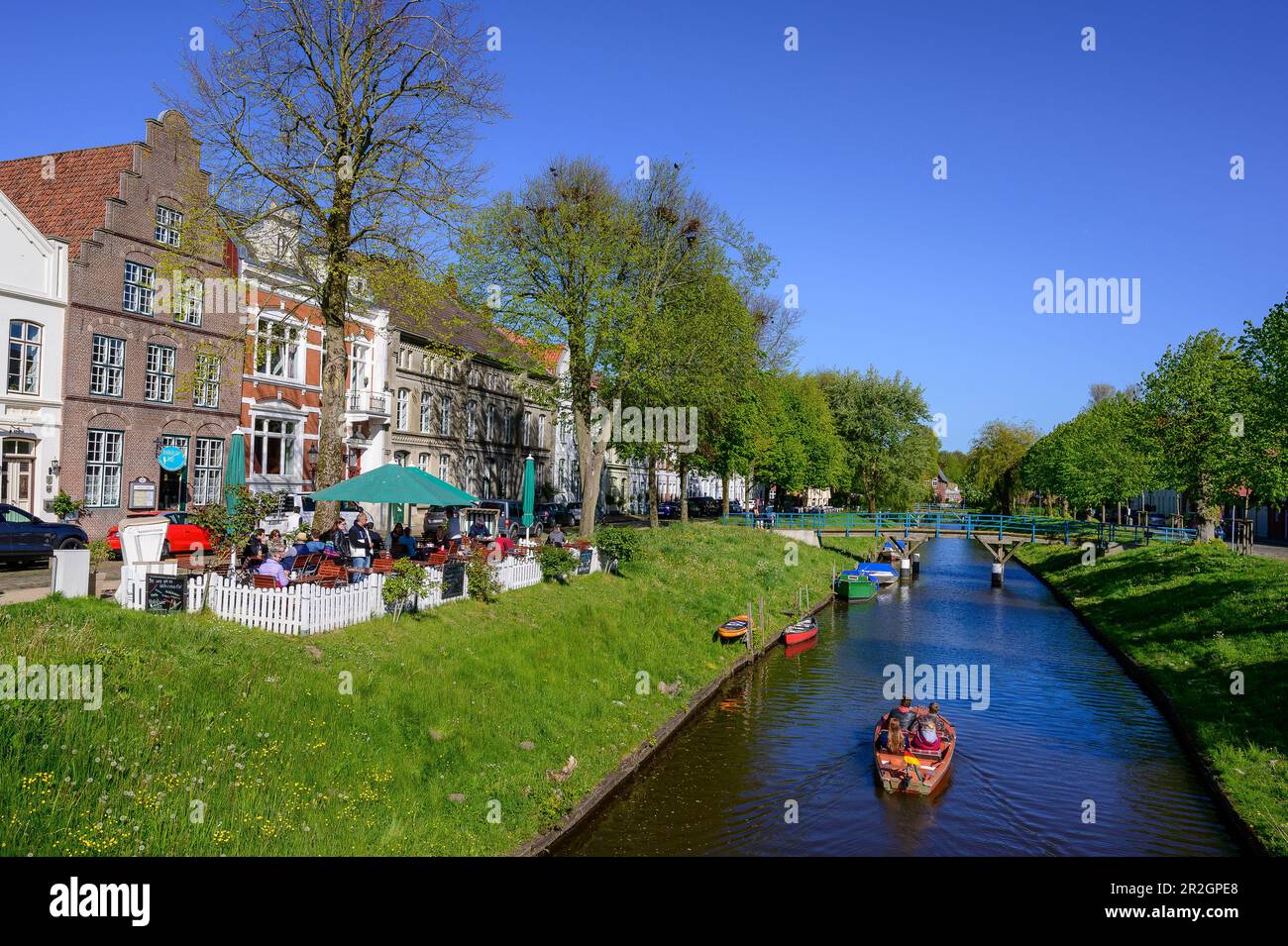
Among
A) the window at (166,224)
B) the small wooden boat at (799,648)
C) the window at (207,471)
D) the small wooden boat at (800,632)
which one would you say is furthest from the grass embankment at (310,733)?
the window at (166,224)

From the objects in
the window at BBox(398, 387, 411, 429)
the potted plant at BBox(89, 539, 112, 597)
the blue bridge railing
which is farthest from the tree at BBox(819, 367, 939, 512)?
the potted plant at BBox(89, 539, 112, 597)

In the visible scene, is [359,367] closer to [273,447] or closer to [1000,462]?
[273,447]

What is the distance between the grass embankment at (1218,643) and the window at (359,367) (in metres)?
35.1

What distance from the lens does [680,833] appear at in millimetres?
15000

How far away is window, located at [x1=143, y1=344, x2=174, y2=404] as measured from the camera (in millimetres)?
31578

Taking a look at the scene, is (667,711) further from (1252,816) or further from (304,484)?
(304,484)

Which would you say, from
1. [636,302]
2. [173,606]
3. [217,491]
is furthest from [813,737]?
[217,491]

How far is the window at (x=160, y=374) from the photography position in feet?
104

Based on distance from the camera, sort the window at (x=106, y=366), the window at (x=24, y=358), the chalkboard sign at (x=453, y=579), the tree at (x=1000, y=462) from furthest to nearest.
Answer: the tree at (x=1000, y=462) < the window at (x=106, y=366) < the window at (x=24, y=358) < the chalkboard sign at (x=453, y=579)

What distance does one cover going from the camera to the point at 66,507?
27.7 m

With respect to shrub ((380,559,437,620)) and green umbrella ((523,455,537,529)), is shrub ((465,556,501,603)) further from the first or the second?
green umbrella ((523,455,537,529))

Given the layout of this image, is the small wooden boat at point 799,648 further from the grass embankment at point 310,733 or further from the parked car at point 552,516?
the parked car at point 552,516

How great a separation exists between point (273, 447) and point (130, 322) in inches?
322

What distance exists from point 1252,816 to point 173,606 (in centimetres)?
1928
